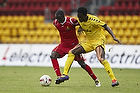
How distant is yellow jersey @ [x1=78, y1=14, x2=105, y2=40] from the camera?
8.07 m

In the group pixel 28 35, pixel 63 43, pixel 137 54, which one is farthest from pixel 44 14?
pixel 63 43

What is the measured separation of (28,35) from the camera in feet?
70.7

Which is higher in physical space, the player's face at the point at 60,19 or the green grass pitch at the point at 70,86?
the player's face at the point at 60,19

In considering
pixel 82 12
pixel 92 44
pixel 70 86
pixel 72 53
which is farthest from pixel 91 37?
pixel 70 86

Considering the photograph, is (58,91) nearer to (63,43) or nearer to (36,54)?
(63,43)

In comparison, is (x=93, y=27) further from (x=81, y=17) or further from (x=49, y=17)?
(x=49, y=17)

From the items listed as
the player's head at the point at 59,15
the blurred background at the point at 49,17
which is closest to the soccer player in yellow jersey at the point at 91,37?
the player's head at the point at 59,15

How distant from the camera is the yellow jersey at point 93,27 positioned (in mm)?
8066

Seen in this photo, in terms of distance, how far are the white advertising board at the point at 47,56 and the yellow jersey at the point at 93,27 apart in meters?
6.70

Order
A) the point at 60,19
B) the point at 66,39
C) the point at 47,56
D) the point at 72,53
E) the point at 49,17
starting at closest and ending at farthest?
the point at 72,53
the point at 60,19
the point at 66,39
the point at 47,56
the point at 49,17

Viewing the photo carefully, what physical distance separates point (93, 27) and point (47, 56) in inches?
324

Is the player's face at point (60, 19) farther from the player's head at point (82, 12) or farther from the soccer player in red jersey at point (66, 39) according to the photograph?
the player's head at point (82, 12)

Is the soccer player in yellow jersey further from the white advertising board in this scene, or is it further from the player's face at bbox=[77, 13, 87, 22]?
the white advertising board

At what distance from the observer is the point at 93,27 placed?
8.26 metres
